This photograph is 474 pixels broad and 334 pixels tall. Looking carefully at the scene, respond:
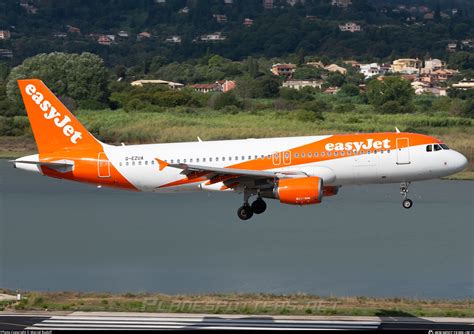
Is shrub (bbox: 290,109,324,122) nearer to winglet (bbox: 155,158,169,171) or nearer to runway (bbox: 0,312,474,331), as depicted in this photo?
winglet (bbox: 155,158,169,171)

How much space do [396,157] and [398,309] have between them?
7.94 m

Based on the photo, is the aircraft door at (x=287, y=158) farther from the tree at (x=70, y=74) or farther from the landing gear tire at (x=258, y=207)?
the tree at (x=70, y=74)

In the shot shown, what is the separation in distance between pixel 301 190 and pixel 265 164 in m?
2.95

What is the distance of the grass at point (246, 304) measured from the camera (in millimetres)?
62344

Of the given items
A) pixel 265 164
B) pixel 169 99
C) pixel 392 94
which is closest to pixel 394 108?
pixel 392 94

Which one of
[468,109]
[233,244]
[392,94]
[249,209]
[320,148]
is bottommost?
[233,244]

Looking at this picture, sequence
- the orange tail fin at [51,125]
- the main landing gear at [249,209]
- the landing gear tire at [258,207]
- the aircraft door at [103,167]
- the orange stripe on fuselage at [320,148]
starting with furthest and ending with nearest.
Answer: the orange tail fin at [51,125] < the aircraft door at [103,167] < the landing gear tire at [258,207] < the main landing gear at [249,209] < the orange stripe on fuselage at [320,148]

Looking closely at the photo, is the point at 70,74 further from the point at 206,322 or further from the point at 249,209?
the point at 206,322

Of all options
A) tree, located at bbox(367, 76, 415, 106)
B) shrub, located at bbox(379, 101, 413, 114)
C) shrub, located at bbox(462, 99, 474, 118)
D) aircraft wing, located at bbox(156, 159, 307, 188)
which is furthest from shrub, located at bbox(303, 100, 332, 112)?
aircraft wing, located at bbox(156, 159, 307, 188)

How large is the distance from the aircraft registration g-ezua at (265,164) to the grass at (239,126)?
6278 cm

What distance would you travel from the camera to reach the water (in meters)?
74.3

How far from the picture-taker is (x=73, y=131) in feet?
231

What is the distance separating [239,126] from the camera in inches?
5679

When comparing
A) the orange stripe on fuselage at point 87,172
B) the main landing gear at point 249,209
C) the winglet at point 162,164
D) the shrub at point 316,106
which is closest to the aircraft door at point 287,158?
the main landing gear at point 249,209
